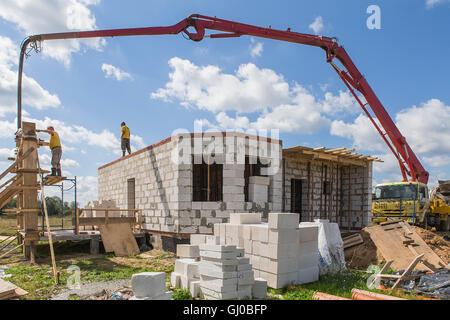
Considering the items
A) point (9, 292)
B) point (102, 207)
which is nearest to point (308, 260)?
point (9, 292)

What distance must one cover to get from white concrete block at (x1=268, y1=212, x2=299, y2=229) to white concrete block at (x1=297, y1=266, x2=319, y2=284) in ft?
3.51

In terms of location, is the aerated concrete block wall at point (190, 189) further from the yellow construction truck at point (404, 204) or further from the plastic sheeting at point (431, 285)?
the yellow construction truck at point (404, 204)

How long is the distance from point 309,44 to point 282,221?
1025 cm

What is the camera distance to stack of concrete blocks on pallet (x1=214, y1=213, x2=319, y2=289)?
6430 millimetres

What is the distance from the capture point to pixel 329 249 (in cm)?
807

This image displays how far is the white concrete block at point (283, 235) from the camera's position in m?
6.41

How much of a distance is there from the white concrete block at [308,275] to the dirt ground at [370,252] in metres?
2.88

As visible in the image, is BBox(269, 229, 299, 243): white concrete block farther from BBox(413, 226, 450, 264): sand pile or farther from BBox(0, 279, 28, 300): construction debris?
BBox(413, 226, 450, 264): sand pile

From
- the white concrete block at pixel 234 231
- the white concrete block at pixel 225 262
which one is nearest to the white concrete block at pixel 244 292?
the white concrete block at pixel 225 262

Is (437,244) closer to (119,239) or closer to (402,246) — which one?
(402,246)

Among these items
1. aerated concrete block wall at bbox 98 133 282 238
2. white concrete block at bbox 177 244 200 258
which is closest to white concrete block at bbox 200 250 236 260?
white concrete block at bbox 177 244 200 258
